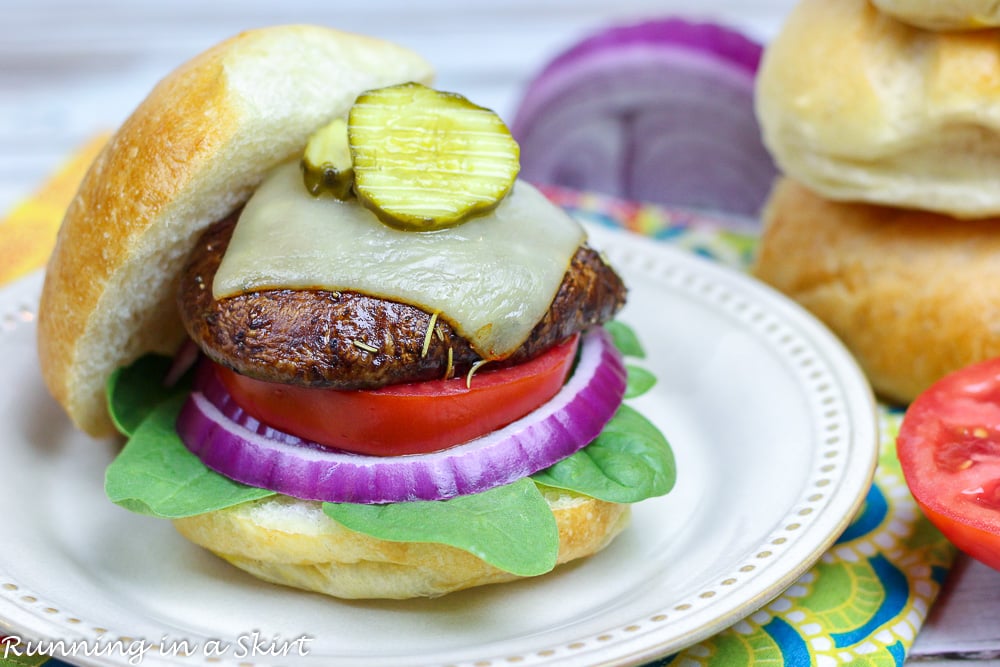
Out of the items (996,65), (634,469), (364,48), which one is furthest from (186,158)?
(996,65)

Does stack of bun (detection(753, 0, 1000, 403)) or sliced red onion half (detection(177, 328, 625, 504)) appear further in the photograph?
stack of bun (detection(753, 0, 1000, 403))

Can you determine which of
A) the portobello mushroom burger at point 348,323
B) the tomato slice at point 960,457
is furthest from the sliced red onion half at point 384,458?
the tomato slice at point 960,457

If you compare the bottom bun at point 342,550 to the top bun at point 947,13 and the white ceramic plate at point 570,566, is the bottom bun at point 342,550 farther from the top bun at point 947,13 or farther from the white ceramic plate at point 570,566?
the top bun at point 947,13

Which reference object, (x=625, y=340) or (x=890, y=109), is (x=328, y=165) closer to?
(x=625, y=340)

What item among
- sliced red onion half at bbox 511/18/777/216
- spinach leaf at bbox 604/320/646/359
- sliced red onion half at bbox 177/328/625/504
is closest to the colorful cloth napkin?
sliced red onion half at bbox 177/328/625/504

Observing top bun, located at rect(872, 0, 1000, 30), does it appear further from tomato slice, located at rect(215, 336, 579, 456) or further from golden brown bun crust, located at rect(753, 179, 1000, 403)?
tomato slice, located at rect(215, 336, 579, 456)

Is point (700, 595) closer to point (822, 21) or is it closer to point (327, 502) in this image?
point (327, 502)

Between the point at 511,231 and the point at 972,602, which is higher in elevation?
the point at 511,231
